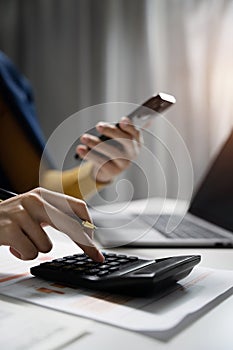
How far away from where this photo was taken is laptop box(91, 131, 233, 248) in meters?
0.69

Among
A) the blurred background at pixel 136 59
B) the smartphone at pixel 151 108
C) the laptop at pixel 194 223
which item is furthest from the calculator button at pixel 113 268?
the blurred background at pixel 136 59

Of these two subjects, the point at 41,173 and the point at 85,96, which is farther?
the point at 85,96

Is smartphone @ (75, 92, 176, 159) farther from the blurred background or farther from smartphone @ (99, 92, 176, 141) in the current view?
the blurred background

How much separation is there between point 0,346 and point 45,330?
40 mm

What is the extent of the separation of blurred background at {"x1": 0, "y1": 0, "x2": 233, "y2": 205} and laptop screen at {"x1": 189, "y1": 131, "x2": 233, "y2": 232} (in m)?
0.40

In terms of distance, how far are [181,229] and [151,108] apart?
237 mm

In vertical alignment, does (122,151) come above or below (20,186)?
above

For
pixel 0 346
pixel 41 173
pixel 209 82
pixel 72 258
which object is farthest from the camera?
pixel 209 82

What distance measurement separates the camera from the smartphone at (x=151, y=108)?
73 cm

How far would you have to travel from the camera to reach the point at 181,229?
32.1 inches

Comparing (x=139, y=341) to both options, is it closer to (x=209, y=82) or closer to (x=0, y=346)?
(x=0, y=346)

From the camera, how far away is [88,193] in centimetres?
112

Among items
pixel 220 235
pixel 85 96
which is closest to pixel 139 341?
pixel 220 235

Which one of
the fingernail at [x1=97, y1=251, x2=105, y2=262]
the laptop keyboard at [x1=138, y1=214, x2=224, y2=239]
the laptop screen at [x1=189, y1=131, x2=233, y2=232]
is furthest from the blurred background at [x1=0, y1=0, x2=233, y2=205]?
the fingernail at [x1=97, y1=251, x2=105, y2=262]
